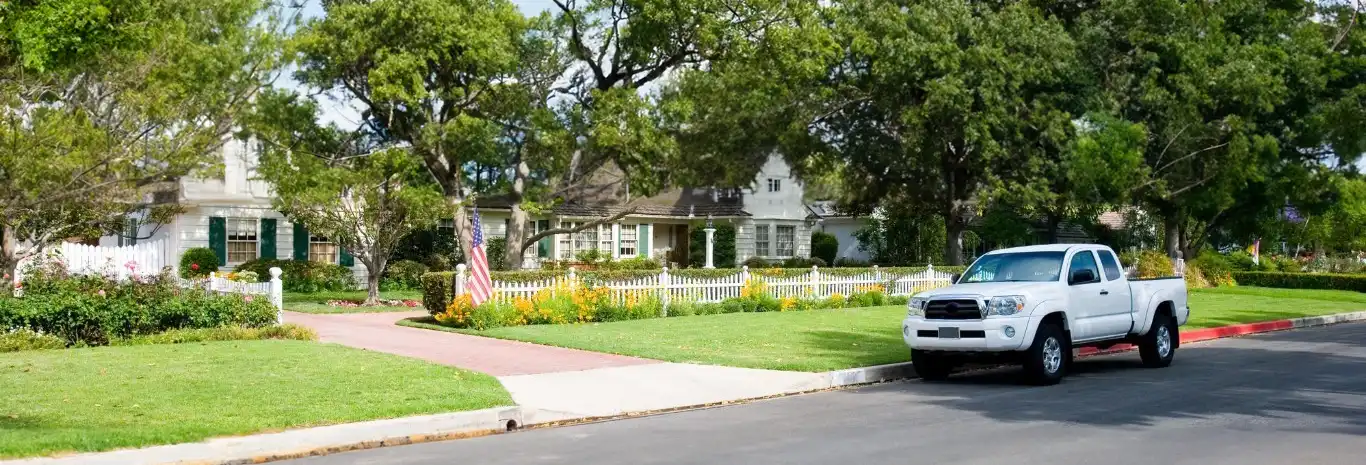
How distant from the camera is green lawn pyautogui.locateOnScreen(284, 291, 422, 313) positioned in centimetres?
2611

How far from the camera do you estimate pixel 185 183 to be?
112 ft

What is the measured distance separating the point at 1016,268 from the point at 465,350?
771 centimetres

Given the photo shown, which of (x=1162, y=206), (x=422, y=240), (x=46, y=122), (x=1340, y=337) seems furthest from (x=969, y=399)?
(x=1162, y=206)

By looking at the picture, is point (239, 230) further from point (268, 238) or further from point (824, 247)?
point (824, 247)

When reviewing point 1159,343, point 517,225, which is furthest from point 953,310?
point 517,225

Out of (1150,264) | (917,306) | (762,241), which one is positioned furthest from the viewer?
(762,241)

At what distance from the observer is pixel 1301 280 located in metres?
41.7

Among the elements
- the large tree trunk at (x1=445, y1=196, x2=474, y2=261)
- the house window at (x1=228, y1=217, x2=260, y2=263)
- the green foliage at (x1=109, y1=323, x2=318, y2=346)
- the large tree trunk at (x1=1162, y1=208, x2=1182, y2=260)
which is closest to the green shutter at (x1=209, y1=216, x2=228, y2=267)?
the house window at (x1=228, y1=217, x2=260, y2=263)

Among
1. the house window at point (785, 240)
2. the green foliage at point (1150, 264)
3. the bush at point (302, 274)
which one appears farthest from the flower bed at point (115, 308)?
the house window at point (785, 240)

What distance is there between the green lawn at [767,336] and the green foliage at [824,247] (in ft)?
68.9

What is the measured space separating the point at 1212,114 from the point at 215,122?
98.1ft

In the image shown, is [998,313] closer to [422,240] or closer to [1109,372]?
[1109,372]

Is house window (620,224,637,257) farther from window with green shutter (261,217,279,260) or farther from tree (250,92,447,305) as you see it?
tree (250,92,447,305)

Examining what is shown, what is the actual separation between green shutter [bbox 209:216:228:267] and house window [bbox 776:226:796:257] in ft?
69.2
